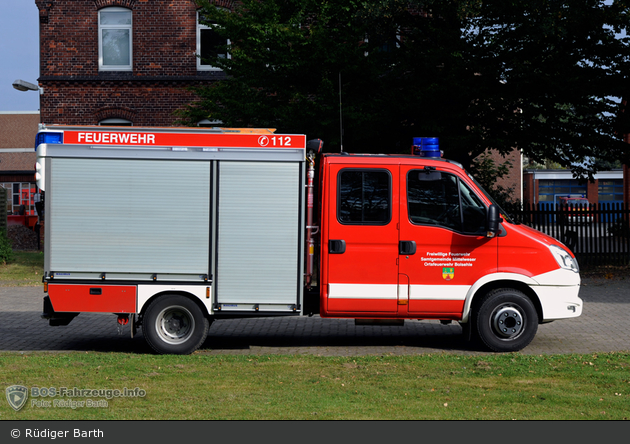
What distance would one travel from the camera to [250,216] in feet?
26.6

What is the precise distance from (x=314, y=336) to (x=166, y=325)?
2337 mm

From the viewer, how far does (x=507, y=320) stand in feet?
27.4

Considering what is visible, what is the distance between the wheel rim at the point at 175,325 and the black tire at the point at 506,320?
3380mm

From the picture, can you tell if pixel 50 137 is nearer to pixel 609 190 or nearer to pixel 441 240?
pixel 441 240

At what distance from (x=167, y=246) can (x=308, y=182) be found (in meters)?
1.78

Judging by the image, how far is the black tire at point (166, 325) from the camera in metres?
8.20

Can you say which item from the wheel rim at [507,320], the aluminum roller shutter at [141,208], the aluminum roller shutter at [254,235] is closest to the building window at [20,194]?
the aluminum roller shutter at [141,208]

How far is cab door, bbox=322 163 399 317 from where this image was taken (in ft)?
27.0

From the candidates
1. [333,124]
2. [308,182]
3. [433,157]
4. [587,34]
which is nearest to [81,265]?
[308,182]

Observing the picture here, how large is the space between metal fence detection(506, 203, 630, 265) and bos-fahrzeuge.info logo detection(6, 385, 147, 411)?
1477 centimetres

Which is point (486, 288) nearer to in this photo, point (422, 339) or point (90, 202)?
point (422, 339)

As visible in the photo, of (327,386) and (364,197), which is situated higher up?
(364,197)

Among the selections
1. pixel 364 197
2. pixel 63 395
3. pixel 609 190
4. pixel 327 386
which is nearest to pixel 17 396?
pixel 63 395

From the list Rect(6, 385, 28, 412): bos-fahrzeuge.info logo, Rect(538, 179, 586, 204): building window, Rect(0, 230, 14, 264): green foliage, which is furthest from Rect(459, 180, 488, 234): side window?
Rect(538, 179, 586, 204): building window
